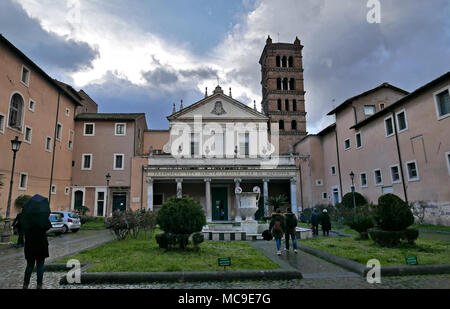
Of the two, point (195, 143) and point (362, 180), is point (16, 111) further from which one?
point (362, 180)

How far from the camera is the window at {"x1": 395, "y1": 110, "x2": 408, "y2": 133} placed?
21.0 metres

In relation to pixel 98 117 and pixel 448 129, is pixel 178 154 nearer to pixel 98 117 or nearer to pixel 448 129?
pixel 98 117

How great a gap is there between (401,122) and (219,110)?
19451 millimetres

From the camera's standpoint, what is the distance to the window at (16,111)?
22281 mm

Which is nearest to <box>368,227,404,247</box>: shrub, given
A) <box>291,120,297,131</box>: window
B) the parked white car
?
the parked white car

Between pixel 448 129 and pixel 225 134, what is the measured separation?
849 inches

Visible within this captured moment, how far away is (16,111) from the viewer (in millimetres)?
22984

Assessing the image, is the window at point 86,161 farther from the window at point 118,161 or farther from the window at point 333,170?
the window at point 333,170

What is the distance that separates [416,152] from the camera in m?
19.8

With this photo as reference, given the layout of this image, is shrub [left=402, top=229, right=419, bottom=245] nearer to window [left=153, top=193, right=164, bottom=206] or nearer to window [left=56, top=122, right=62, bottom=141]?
window [left=153, top=193, right=164, bottom=206]

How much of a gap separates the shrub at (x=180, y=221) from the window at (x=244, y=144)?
24.8 m

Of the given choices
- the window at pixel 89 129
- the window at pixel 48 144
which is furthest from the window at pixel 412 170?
the window at pixel 89 129
